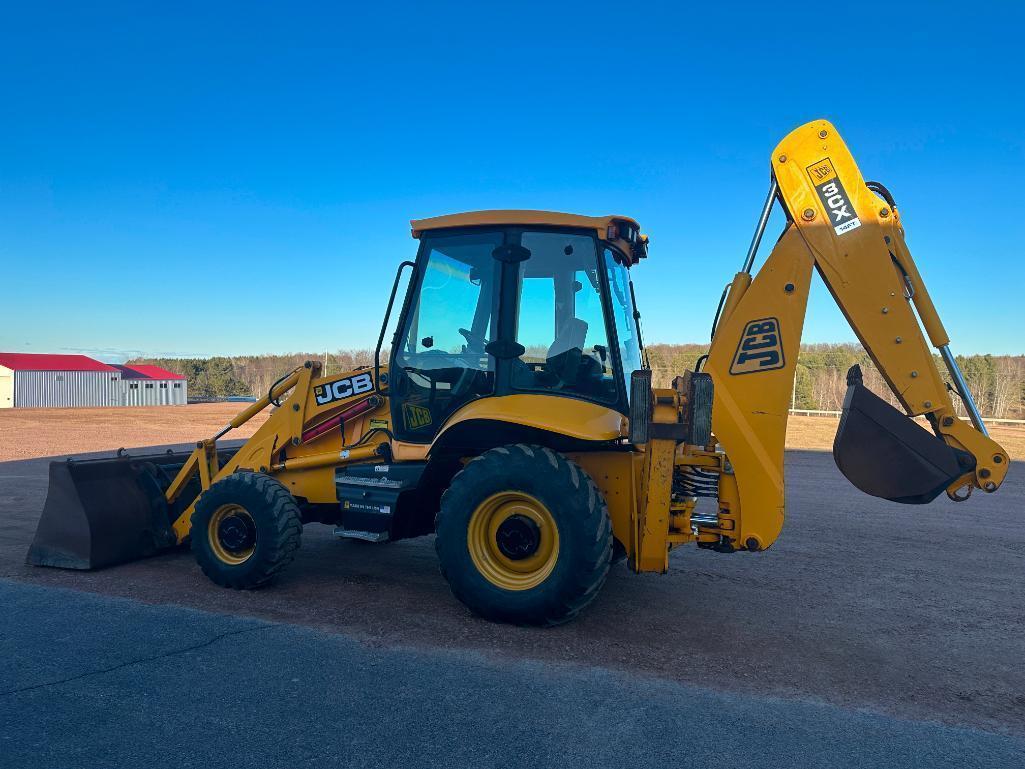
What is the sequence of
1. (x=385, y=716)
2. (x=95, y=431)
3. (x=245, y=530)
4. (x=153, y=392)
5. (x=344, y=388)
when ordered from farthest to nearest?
(x=153, y=392)
(x=95, y=431)
(x=344, y=388)
(x=245, y=530)
(x=385, y=716)

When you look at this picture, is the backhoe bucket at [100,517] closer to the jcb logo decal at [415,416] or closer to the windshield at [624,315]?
the jcb logo decal at [415,416]

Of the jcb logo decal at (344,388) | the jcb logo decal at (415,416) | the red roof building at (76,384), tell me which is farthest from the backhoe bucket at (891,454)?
the red roof building at (76,384)

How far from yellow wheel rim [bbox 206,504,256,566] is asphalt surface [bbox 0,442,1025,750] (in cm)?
27

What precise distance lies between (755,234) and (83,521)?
222 inches

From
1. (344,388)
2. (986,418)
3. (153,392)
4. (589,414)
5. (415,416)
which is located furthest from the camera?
(153,392)

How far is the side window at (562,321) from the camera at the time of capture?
191 inches

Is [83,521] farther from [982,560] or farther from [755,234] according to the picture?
[982,560]

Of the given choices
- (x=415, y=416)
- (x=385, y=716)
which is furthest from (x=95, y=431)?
(x=385, y=716)

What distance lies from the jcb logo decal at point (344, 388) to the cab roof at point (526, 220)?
4.42 ft

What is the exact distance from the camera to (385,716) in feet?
10.7

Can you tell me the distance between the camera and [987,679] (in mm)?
3773

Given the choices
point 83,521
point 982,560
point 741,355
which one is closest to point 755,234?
point 741,355

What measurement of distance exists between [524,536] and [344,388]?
2.12m

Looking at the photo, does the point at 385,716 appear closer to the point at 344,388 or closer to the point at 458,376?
the point at 458,376
